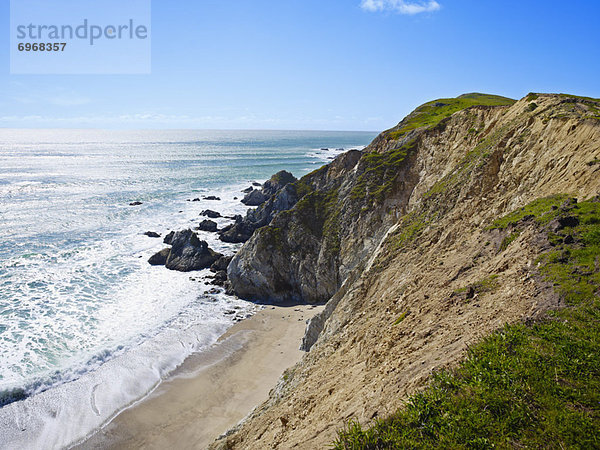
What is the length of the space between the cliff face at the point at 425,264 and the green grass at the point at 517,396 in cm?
63

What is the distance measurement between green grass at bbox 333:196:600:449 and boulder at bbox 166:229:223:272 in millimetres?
38370

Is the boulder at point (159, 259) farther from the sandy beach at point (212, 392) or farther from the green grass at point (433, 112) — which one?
the green grass at point (433, 112)

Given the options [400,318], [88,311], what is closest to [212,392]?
[400,318]

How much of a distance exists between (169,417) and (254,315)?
1276 cm

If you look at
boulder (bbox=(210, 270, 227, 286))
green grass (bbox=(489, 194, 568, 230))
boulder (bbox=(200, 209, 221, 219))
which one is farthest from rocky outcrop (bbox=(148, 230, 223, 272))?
green grass (bbox=(489, 194, 568, 230))

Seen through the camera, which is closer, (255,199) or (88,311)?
(88,311)

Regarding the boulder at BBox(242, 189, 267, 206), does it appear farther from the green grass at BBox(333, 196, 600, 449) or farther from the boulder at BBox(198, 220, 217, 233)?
the green grass at BBox(333, 196, 600, 449)

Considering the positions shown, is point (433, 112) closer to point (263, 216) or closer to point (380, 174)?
point (380, 174)

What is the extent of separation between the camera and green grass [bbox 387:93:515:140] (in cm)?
3863

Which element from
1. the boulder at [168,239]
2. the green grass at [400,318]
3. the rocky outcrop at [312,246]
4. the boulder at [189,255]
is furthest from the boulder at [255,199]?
the green grass at [400,318]

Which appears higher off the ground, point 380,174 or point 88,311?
point 380,174

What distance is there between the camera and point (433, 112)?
44.1m

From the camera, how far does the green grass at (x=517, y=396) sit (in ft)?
19.3

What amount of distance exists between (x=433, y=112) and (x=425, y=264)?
112 ft
